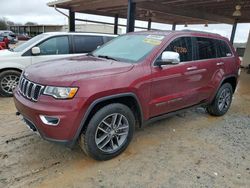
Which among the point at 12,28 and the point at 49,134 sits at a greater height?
the point at 12,28

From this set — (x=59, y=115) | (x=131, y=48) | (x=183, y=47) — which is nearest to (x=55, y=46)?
(x=131, y=48)

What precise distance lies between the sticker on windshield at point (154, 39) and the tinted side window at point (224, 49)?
181 cm

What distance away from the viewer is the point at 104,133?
2986mm

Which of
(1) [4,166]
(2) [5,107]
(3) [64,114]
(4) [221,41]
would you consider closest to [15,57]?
(2) [5,107]

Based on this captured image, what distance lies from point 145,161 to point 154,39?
187 cm

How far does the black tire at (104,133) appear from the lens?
2.77 metres

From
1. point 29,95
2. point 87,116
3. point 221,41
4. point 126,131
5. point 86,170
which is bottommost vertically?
point 86,170

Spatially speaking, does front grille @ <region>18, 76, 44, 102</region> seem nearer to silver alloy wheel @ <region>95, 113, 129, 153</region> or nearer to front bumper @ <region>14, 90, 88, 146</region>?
front bumper @ <region>14, 90, 88, 146</region>

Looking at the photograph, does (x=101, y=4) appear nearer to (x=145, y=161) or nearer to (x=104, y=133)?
(x=104, y=133)

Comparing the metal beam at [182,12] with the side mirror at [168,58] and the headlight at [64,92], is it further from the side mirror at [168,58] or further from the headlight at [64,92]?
the headlight at [64,92]

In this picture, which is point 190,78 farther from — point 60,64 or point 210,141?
point 60,64

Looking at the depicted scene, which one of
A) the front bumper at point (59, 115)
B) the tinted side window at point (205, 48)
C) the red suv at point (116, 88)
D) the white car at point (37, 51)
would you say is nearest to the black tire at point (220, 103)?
the red suv at point (116, 88)

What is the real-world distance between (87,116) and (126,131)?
732 millimetres

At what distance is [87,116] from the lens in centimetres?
268
